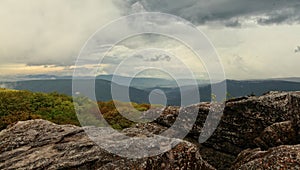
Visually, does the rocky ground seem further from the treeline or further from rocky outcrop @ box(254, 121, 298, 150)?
the treeline

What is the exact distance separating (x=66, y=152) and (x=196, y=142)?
902 centimetres

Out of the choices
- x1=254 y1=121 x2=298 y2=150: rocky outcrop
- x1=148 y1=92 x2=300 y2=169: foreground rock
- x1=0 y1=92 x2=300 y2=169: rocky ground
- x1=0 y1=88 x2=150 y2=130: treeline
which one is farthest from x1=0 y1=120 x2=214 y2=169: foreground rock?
x1=0 y1=88 x2=150 y2=130: treeline

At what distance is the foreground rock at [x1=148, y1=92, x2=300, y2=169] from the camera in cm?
2242

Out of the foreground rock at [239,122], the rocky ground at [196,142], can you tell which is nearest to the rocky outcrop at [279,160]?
the rocky ground at [196,142]

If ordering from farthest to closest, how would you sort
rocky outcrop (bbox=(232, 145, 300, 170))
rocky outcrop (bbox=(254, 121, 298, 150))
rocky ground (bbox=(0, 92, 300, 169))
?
rocky outcrop (bbox=(254, 121, 298, 150))
rocky ground (bbox=(0, 92, 300, 169))
rocky outcrop (bbox=(232, 145, 300, 170))

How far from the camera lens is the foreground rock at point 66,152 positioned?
57.1 feet

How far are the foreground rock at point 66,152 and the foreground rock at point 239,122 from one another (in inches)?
173

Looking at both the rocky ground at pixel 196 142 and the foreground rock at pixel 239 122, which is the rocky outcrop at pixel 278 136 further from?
the foreground rock at pixel 239 122

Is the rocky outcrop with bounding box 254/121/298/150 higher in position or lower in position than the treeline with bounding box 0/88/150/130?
higher

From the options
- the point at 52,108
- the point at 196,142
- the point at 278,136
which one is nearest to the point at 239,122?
the point at 196,142

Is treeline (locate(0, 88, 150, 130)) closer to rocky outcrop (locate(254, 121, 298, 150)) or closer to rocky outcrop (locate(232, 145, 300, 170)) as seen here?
rocky outcrop (locate(254, 121, 298, 150))

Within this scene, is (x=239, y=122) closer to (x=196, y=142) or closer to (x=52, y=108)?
(x=196, y=142)

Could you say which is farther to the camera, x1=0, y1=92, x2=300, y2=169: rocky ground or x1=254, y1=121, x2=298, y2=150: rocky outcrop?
x1=254, y1=121, x2=298, y2=150: rocky outcrop

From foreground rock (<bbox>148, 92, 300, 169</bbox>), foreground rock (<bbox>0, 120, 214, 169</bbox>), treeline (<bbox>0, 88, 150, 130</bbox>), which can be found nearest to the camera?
foreground rock (<bbox>0, 120, 214, 169</bbox>)
